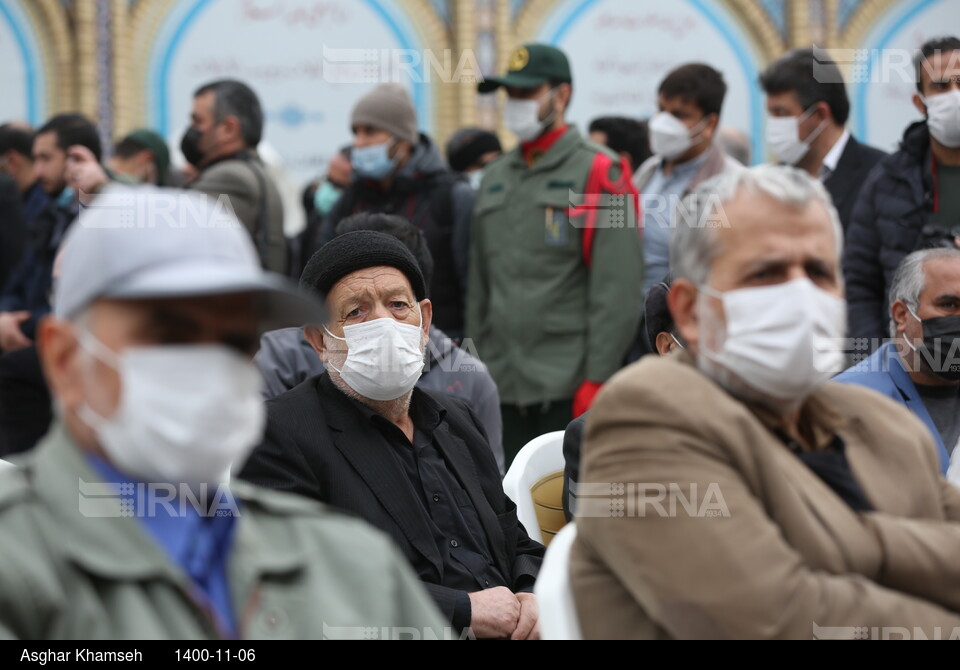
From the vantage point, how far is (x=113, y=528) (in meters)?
2.09

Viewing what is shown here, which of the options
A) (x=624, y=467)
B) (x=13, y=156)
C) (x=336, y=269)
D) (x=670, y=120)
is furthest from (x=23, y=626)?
(x=13, y=156)

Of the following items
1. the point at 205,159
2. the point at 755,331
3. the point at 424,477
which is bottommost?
the point at 424,477

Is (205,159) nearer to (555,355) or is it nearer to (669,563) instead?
(555,355)

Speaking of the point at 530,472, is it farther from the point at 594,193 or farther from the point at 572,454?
the point at 594,193

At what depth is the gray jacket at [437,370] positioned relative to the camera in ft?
16.1

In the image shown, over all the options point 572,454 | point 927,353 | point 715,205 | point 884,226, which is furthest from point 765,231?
point 884,226

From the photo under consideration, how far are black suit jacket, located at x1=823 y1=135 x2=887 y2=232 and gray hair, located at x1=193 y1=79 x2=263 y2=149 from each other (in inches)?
112

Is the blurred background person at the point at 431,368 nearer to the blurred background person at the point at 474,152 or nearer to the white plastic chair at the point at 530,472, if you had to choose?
the white plastic chair at the point at 530,472

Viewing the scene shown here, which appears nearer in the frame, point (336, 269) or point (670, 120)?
point (336, 269)

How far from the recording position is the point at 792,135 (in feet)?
21.2

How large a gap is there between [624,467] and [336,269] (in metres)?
1.78

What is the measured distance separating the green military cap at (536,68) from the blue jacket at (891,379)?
2462 mm

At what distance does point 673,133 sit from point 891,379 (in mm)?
2382

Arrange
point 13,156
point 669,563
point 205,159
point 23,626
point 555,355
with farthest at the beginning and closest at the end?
point 13,156, point 205,159, point 555,355, point 669,563, point 23,626
